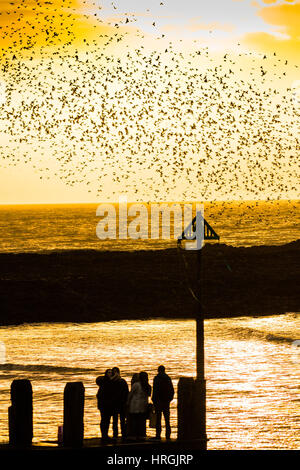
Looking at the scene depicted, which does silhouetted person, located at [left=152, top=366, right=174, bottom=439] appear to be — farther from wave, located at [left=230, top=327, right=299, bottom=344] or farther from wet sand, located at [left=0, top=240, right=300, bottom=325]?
wet sand, located at [left=0, top=240, right=300, bottom=325]

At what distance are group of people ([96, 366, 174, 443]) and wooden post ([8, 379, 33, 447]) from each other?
1428mm

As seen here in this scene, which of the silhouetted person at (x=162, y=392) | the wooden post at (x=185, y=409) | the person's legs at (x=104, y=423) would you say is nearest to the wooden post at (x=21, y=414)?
the person's legs at (x=104, y=423)

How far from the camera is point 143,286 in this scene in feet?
198

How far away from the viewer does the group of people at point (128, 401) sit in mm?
15234

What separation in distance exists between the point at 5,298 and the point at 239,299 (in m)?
15.1

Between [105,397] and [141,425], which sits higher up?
[105,397]

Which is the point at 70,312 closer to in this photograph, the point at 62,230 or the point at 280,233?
the point at 280,233

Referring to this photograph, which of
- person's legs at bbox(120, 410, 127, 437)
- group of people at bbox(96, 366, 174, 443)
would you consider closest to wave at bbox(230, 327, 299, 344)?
group of people at bbox(96, 366, 174, 443)

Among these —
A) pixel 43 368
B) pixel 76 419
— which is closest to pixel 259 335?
pixel 43 368

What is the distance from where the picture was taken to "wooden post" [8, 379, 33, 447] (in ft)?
46.6

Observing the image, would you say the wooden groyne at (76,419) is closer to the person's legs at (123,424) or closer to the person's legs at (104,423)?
the person's legs at (104,423)

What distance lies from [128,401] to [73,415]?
1.63 metres

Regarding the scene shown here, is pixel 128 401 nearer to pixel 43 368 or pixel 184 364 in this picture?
pixel 43 368
